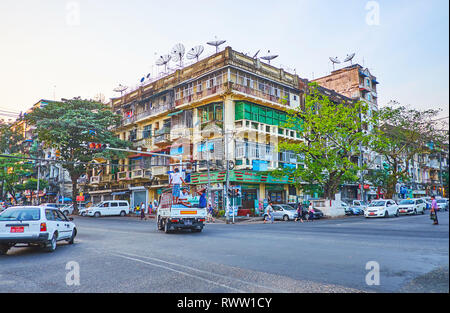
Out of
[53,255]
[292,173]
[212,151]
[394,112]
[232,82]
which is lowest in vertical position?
[53,255]

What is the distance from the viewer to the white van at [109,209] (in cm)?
3988

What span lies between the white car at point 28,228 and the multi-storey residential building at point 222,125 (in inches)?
781

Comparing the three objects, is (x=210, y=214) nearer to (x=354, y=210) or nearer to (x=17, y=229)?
(x=354, y=210)

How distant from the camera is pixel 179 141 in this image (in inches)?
1542

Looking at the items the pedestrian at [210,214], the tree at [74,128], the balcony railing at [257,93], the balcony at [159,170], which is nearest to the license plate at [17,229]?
the pedestrian at [210,214]

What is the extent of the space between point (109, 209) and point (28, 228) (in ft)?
103

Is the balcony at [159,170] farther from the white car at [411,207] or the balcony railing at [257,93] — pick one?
the white car at [411,207]

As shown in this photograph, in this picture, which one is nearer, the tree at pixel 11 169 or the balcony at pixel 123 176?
the balcony at pixel 123 176

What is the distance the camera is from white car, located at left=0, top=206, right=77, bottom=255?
10625 mm

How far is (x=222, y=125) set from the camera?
35.8 meters

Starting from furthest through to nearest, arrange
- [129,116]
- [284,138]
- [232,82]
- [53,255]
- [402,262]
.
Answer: [129,116]
[284,138]
[232,82]
[53,255]
[402,262]
